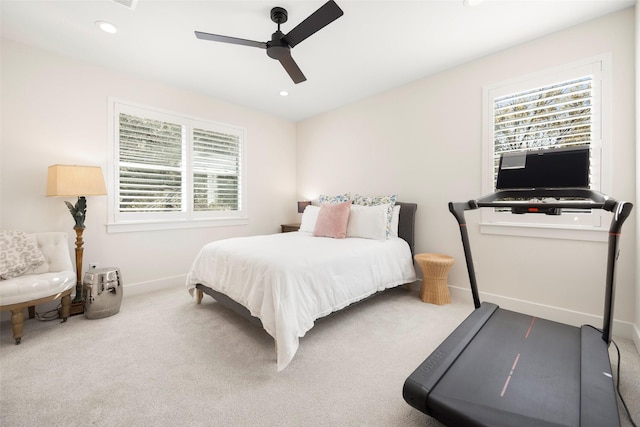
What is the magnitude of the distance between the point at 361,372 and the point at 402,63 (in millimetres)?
3109

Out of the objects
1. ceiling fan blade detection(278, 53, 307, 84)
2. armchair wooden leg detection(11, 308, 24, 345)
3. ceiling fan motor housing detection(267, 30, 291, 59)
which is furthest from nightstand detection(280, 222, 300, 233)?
armchair wooden leg detection(11, 308, 24, 345)

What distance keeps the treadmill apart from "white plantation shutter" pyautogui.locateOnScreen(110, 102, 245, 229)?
337 cm

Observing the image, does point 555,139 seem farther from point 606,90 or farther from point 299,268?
point 299,268

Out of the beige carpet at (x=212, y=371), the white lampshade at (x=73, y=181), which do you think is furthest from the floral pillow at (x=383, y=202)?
the white lampshade at (x=73, y=181)

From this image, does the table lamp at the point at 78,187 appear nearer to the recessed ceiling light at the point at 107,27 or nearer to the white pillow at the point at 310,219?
the recessed ceiling light at the point at 107,27

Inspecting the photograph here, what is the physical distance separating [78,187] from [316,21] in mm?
2642

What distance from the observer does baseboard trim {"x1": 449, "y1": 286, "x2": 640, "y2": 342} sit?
2.26 m

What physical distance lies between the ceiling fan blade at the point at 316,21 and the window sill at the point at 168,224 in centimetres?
273

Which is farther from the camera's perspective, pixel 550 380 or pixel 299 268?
pixel 299 268

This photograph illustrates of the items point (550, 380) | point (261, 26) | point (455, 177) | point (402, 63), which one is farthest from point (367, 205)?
point (550, 380)

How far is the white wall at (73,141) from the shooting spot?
2.65 m

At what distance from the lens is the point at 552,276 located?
260 centimetres

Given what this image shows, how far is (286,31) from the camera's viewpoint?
98.3 inches

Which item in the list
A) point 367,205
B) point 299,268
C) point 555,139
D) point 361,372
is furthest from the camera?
point 367,205
